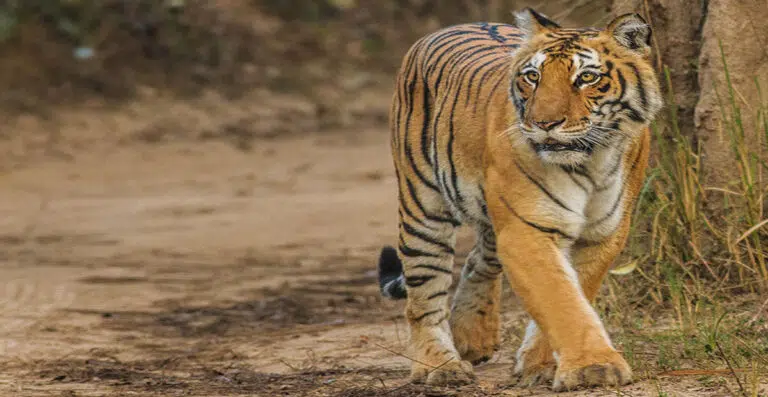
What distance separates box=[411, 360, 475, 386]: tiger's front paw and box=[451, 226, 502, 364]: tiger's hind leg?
0.35m

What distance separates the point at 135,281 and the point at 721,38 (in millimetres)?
3518

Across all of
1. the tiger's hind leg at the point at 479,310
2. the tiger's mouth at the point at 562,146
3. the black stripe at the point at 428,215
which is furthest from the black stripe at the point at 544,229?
the tiger's hind leg at the point at 479,310

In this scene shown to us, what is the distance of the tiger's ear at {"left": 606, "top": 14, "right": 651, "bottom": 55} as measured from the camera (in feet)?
13.9

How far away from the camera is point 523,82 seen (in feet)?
14.1

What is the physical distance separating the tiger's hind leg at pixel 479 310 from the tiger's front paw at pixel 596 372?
116 centimetres

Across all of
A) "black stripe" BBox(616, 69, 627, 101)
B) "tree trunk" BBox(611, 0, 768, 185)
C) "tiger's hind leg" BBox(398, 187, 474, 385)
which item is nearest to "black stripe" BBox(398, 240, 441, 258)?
"tiger's hind leg" BBox(398, 187, 474, 385)

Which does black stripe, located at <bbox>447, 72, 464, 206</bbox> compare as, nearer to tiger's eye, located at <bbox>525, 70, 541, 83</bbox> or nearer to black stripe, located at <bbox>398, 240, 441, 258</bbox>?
black stripe, located at <bbox>398, 240, 441, 258</bbox>

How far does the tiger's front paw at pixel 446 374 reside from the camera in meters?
4.79

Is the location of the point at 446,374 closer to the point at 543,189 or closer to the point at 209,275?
the point at 543,189

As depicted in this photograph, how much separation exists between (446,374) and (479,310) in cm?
57

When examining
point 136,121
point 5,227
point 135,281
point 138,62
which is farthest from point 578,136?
point 138,62

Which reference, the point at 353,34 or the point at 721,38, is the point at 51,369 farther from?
the point at 353,34

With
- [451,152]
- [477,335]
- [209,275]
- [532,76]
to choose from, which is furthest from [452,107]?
[209,275]

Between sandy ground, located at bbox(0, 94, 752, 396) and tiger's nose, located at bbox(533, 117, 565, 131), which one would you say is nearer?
tiger's nose, located at bbox(533, 117, 565, 131)
